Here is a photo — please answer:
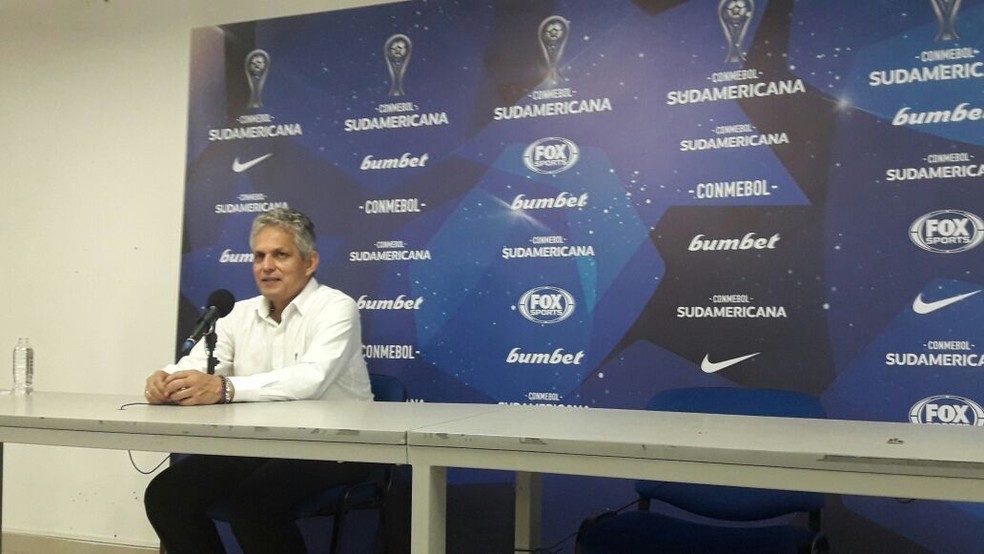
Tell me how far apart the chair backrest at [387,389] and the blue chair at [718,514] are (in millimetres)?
945

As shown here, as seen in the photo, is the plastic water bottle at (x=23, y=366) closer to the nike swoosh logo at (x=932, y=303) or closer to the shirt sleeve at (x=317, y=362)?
the shirt sleeve at (x=317, y=362)

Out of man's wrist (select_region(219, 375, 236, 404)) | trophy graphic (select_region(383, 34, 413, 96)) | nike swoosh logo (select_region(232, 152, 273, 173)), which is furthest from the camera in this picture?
nike swoosh logo (select_region(232, 152, 273, 173))

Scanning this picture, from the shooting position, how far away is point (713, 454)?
156 cm

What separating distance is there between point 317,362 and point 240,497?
1.53 feet

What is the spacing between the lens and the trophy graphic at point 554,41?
11.1 feet

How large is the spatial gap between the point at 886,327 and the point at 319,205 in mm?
2314

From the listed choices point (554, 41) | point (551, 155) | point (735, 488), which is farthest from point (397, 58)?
point (735, 488)

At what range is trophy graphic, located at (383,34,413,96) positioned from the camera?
360cm

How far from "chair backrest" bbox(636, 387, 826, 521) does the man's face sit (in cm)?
132

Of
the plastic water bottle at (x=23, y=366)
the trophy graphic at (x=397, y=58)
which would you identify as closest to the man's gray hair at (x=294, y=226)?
the trophy graphic at (x=397, y=58)

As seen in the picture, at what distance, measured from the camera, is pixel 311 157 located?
3.71 m

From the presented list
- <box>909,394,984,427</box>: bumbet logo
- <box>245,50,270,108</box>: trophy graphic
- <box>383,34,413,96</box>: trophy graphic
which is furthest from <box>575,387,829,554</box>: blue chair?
<box>245,50,270,108</box>: trophy graphic

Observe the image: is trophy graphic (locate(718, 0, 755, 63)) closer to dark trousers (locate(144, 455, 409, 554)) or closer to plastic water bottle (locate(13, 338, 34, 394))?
dark trousers (locate(144, 455, 409, 554))

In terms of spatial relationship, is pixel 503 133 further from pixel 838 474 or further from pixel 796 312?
pixel 838 474
